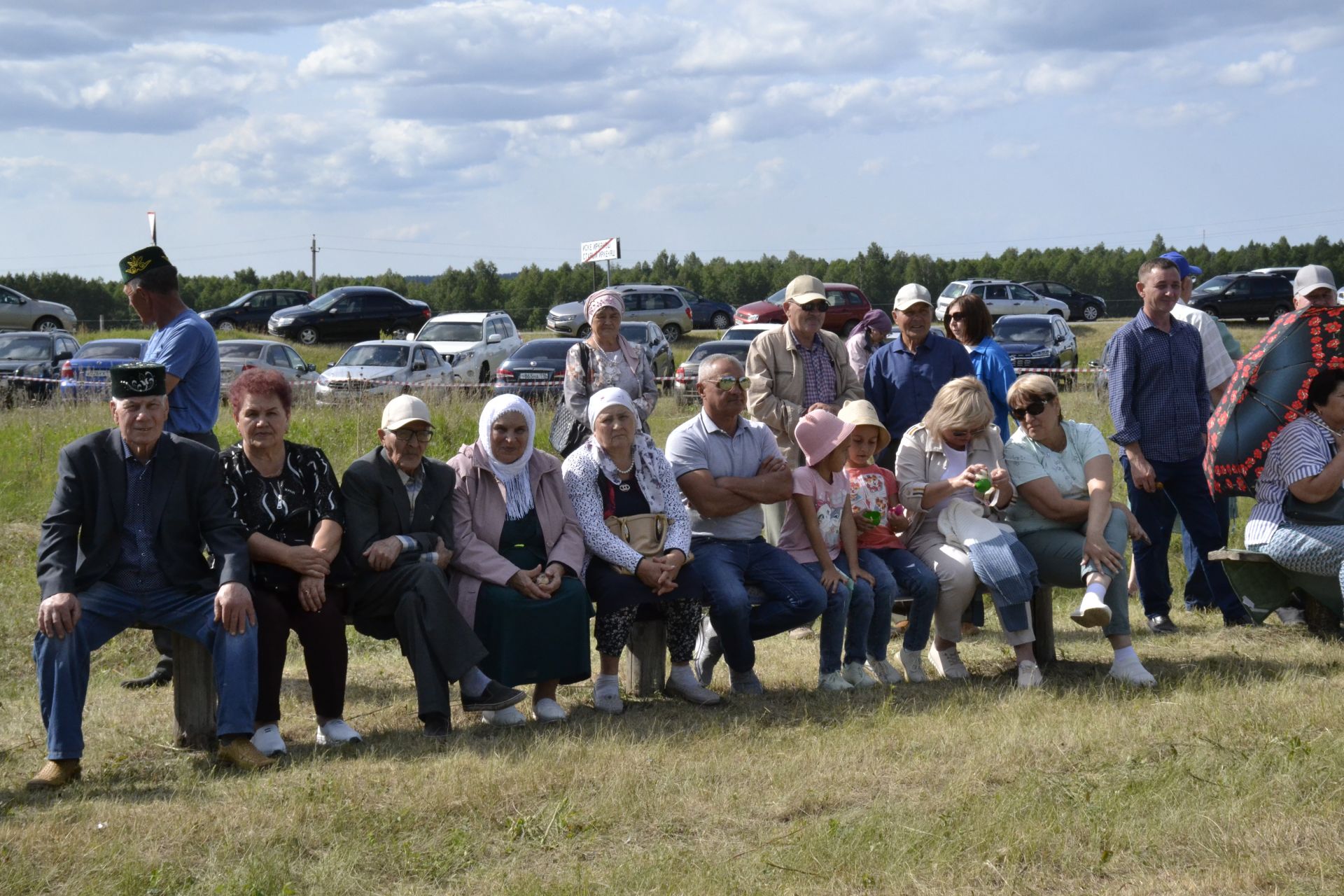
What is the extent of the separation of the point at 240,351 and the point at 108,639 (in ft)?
66.4

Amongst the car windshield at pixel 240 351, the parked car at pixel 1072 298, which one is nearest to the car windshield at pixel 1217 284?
the parked car at pixel 1072 298

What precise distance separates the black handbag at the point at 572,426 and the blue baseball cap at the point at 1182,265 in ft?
10.8

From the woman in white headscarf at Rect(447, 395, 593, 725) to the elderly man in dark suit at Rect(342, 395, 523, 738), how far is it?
4.0 inches

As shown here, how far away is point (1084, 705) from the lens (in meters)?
5.83

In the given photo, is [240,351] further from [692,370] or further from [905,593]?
[905,593]

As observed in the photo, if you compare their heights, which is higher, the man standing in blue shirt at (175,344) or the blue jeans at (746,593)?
the man standing in blue shirt at (175,344)

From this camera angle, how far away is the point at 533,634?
5949mm

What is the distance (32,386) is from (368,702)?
17.3 meters

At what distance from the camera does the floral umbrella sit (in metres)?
7.13

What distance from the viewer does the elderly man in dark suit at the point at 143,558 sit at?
17.1ft

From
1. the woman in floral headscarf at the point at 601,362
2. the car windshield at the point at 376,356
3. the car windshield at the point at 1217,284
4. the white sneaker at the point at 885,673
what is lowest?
the white sneaker at the point at 885,673

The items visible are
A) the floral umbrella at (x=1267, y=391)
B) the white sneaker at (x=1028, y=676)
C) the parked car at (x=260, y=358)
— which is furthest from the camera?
the parked car at (x=260, y=358)

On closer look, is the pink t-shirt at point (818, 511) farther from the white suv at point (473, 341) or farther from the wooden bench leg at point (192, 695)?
the white suv at point (473, 341)

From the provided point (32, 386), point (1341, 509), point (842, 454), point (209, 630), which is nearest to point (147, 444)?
point (209, 630)
